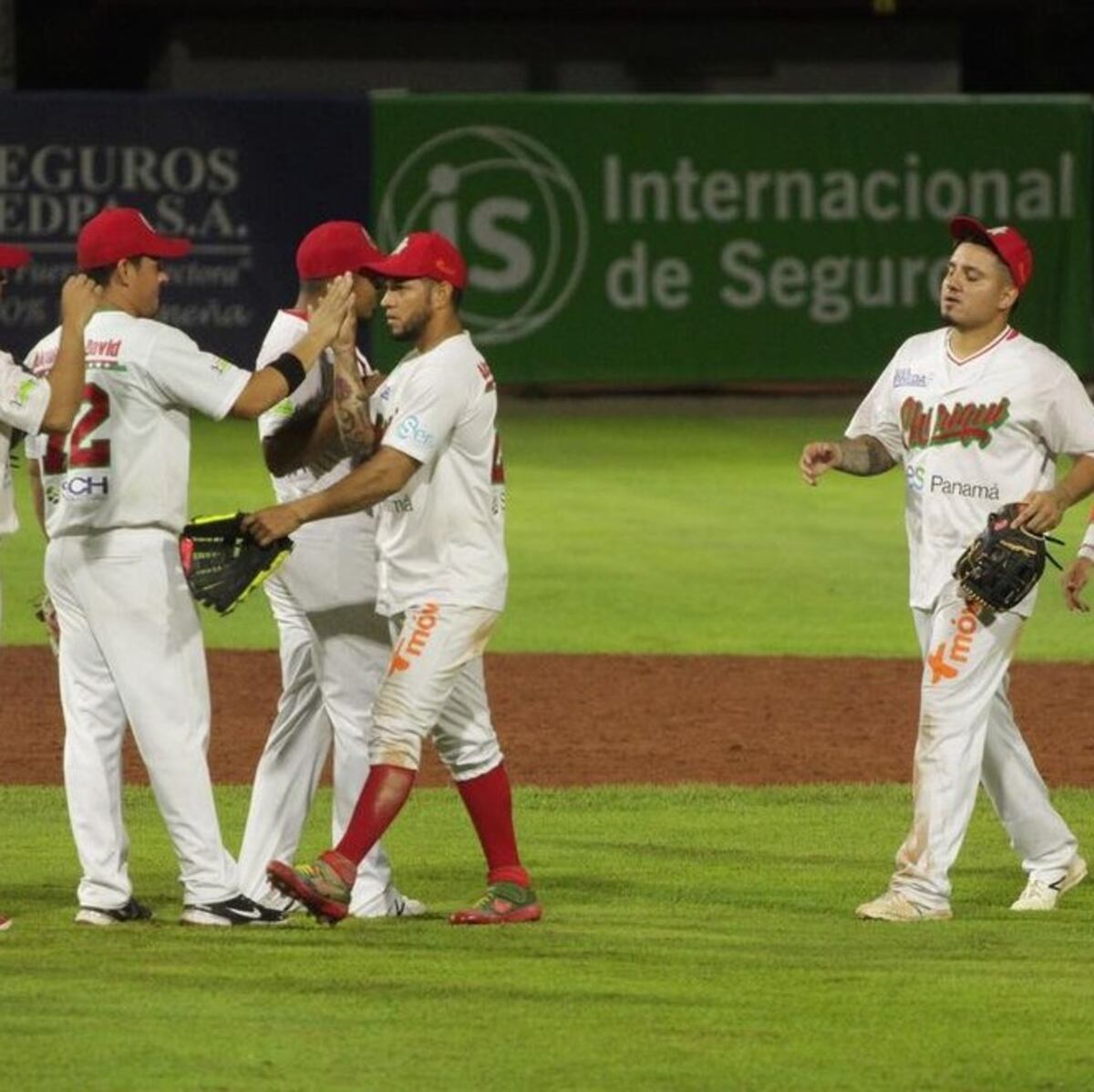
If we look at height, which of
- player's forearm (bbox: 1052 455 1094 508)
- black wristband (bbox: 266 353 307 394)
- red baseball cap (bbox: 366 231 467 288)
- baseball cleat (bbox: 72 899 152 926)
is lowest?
baseball cleat (bbox: 72 899 152 926)

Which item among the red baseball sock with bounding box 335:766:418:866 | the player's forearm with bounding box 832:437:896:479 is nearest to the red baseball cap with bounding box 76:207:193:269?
the red baseball sock with bounding box 335:766:418:866

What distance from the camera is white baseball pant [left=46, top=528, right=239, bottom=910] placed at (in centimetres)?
719

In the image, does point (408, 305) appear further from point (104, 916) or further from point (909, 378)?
point (104, 916)

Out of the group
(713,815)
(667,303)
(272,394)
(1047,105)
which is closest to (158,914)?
(272,394)

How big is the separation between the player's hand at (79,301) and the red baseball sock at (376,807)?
134 centimetres

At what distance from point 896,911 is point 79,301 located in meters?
2.61

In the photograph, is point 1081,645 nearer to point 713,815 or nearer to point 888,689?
point 888,689

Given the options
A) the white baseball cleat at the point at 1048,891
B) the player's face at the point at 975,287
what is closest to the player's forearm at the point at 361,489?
A: the player's face at the point at 975,287

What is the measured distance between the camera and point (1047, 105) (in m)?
23.9

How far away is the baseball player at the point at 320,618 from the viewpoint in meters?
7.52

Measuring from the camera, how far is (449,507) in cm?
737

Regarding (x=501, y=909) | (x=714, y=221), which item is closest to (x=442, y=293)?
(x=501, y=909)

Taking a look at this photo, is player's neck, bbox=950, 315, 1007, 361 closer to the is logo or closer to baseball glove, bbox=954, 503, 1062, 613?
baseball glove, bbox=954, 503, 1062, 613

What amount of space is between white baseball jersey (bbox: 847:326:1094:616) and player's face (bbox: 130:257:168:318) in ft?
6.62
